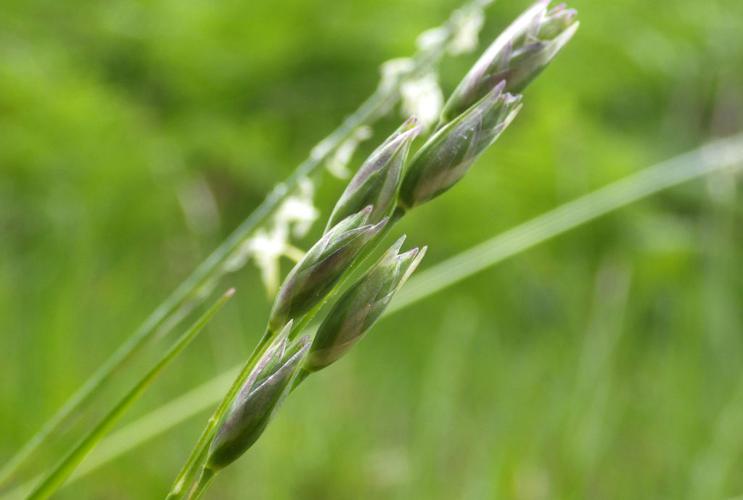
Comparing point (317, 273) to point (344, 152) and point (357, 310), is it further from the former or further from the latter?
point (344, 152)

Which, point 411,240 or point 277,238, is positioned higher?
point 277,238

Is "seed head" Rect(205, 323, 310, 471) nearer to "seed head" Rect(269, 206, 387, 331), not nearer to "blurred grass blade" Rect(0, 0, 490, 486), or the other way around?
"seed head" Rect(269, 206, 387, 331)

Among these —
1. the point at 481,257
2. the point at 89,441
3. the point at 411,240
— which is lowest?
the point at 411,240

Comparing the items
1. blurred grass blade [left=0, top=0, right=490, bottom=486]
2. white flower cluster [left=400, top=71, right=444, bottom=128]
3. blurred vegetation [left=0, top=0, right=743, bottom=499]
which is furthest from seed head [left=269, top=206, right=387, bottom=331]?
blurred vegetation [left=0, top=0, right=743, bottom=499]

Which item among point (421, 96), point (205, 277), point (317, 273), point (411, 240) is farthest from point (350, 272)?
point (411, 240)

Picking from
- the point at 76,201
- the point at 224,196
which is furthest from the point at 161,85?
the point at 76,201

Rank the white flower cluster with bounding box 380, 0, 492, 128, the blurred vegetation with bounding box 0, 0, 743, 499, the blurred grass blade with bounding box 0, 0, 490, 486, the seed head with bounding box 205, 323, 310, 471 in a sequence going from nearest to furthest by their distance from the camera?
the seed head with bounding box 205, 323, 310, 471, the blurred grass blade with bounding box 0, 0, 490, 486, the white flower cluster with bounding box 380, 0, 492, 128, the blurred vegetation with bounding box 0, 0, 743, 499
